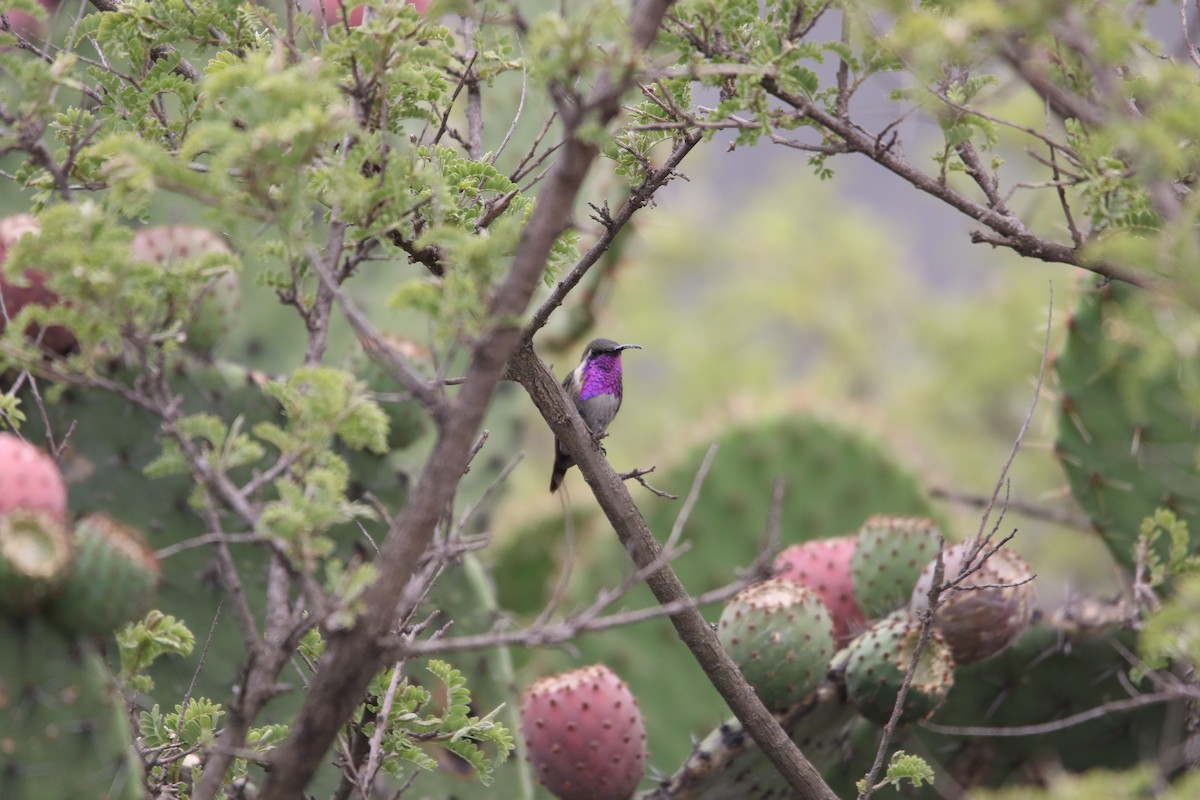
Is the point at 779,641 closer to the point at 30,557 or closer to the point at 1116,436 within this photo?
the point at 1116,436

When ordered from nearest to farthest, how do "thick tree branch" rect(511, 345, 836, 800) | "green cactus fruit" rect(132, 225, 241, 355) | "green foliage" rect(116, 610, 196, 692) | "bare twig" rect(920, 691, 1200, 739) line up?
"green foliage" rect(116, 610, 196, 692) < "thick tree branch" rect(511, 345, 836, 800) < "bare twig" rect(920, 691, 1200, 739) < "green cactus fruit" rect(132, 225, 241, 355)

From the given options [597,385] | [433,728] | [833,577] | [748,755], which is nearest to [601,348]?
[597,385]

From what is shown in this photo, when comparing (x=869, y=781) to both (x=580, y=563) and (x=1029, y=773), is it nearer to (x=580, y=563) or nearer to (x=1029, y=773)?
(x=1029, y=773)

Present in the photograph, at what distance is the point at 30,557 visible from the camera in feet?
3.93

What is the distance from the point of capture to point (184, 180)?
119cm

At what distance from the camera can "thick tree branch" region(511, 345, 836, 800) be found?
65.6 inches

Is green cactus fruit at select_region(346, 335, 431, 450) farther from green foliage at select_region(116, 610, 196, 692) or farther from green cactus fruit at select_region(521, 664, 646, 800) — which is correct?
green foliage at select_region(116, 610, 196, 692)

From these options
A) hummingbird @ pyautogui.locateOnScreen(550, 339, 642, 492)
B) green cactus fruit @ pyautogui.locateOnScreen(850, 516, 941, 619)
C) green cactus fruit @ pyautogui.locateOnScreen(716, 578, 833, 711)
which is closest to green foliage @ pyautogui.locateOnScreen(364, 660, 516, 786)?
green cactus fruit @ pyautogui.locateOnScreen(716, 578, 833, 711)

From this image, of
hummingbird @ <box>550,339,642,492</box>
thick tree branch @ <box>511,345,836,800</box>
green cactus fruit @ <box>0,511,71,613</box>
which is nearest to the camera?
green cactus fruit @ <box>0,511,71,613</box>

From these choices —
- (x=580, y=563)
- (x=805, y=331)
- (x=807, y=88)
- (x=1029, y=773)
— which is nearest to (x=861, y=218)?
(x=805, y=331)

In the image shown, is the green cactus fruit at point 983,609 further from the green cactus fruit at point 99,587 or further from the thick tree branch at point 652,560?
the green cactus fruit at point 99,587

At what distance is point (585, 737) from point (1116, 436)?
144 cm

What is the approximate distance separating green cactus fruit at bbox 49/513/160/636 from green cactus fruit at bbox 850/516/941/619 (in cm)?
150

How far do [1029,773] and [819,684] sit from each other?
60cm
